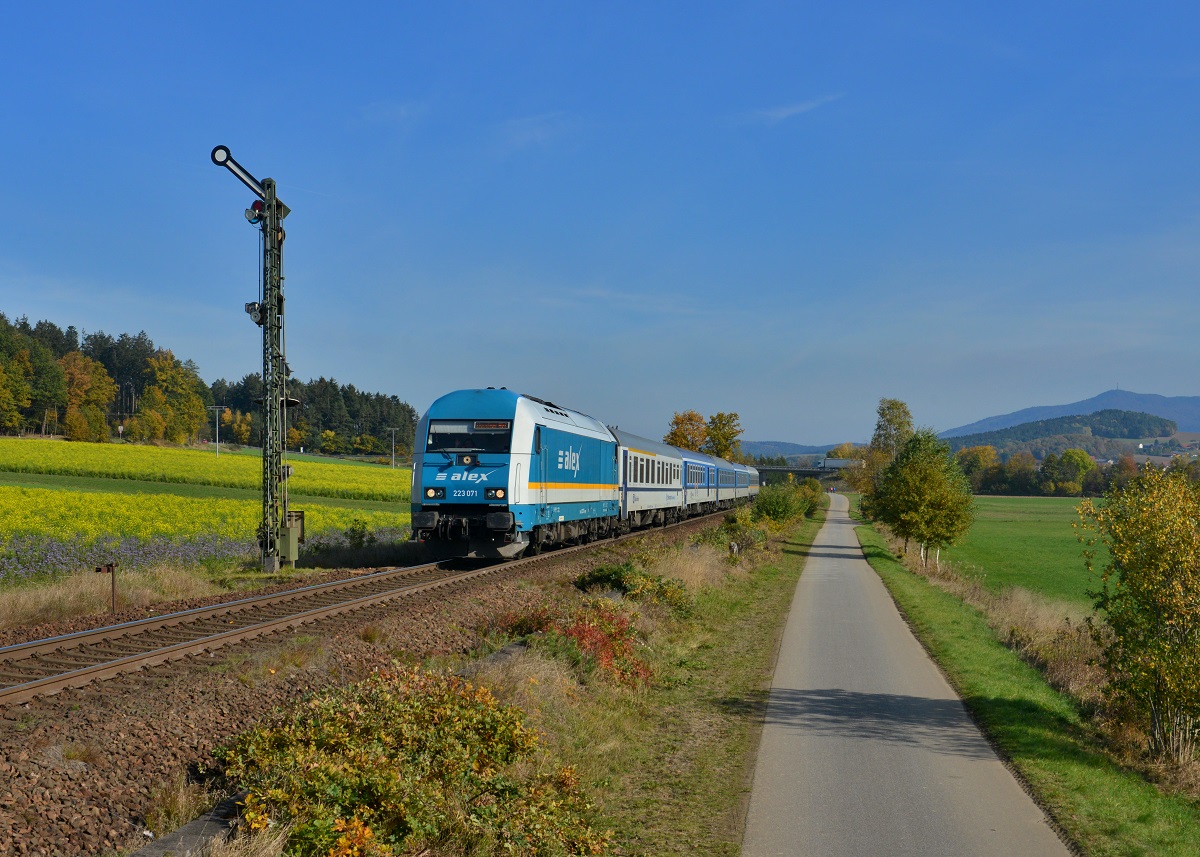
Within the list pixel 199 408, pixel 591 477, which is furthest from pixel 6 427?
pixel 591 477

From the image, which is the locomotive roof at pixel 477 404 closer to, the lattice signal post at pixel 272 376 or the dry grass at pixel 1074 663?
the lattice signal post at pixel 272 376

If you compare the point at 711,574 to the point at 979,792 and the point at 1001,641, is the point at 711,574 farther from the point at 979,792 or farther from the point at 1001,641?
the point at 979,792

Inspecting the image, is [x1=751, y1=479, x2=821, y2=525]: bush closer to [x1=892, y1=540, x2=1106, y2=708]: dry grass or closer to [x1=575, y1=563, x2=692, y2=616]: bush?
[x1=892, y1=540, x2=1106, y2=708]: dry grass

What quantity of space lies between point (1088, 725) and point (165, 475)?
55510 mm

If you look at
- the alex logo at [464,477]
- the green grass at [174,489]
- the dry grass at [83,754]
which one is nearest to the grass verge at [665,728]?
the dry grass at [83,754]

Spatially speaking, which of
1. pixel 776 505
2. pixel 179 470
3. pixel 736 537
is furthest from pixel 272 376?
pixel 179 470

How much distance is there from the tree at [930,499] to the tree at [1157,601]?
87.3 ft

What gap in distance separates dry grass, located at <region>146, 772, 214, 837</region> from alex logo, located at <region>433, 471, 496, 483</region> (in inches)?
529

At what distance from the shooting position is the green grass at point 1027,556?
3734 cm

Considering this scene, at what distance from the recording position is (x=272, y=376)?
1858 cm

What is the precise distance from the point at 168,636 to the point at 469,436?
9.33 meters

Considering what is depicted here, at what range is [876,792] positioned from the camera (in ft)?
23.4

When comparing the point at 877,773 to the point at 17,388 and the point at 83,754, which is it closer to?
the point at 83,754

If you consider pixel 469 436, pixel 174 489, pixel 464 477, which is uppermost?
pixel 469 436
